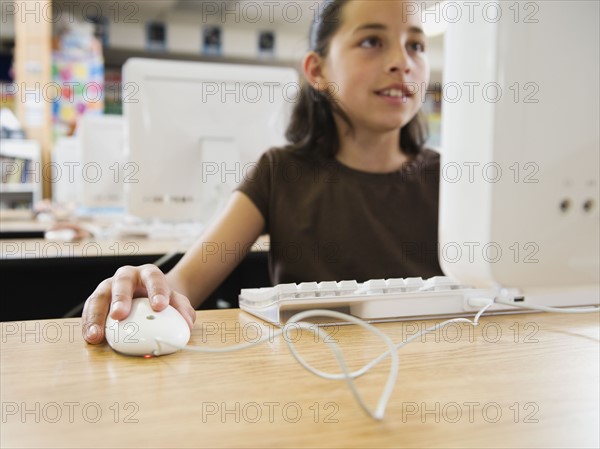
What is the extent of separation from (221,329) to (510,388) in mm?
306

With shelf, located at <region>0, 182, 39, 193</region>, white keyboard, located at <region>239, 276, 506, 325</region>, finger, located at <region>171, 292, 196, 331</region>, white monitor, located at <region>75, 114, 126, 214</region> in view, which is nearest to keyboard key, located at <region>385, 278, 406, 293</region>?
white keyboard, located at <region>239, 276, 506, 325</region>

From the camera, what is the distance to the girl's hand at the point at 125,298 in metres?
0.55

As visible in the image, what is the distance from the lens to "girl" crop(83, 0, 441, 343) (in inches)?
41.9

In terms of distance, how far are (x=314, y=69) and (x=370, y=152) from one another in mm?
217

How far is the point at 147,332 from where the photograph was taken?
1.69ft

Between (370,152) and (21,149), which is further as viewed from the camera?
(21,149)

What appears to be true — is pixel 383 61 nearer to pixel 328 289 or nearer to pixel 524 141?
pixel 328 289

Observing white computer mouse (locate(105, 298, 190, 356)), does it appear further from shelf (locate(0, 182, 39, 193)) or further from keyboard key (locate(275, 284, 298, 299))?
shelf (locate(0, 182, 39, 193))

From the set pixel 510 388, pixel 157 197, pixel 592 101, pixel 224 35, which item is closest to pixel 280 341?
pixel 510 388

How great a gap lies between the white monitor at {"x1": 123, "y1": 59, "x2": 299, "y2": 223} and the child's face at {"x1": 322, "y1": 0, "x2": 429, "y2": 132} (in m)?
0.35

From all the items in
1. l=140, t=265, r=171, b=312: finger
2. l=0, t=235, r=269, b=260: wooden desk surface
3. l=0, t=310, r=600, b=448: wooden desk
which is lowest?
l=0, t=235, r=269, b=260: wooden desk surface

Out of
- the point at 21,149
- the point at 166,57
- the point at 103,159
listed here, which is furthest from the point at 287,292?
the point at 166,57

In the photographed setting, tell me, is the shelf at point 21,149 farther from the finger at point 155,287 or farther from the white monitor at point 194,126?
the finger at point 155,287

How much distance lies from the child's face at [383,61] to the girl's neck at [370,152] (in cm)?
9
